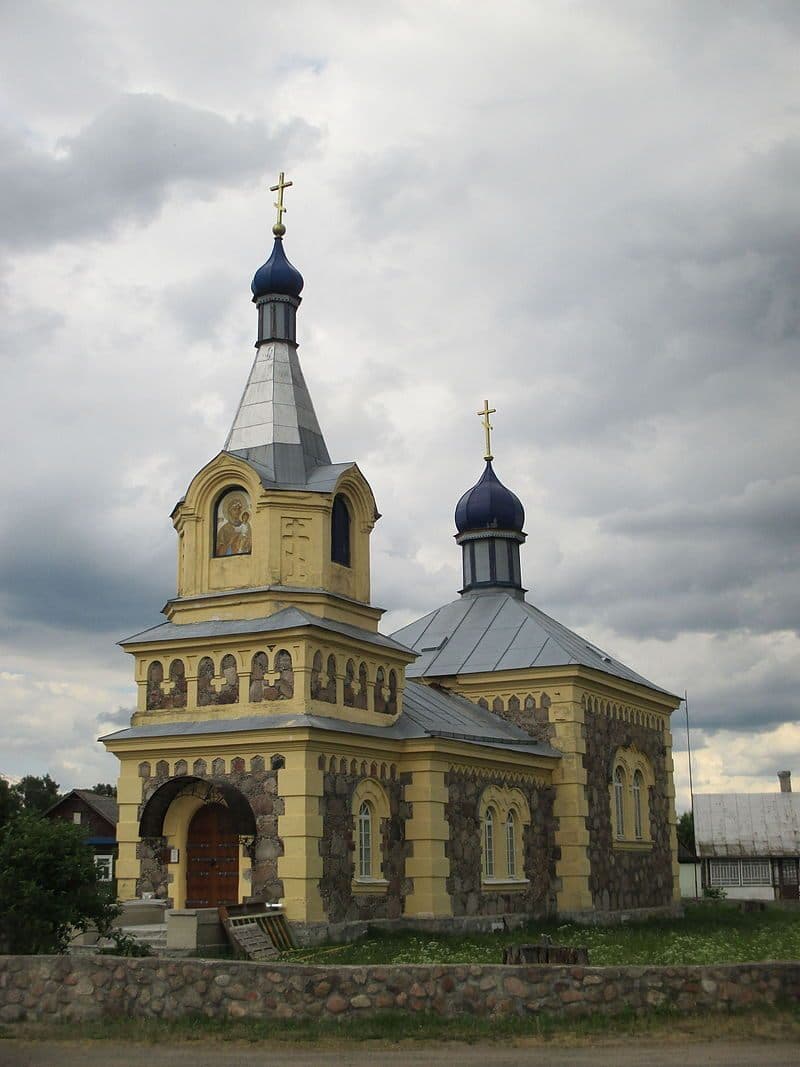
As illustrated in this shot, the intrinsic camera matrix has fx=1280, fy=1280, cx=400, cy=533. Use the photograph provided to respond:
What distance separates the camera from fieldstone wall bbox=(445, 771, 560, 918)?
21.8 m

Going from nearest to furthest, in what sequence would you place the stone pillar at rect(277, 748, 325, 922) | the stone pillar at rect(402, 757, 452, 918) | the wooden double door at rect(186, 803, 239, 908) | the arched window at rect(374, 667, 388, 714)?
the stone pillar at rect(277, 748, 325, 922), the wooden double door at rect(186, 803, 239, 908), the stone pillar at rect(402, 757, 452, 918), the arched window at rect(374, 667, 388, 714)

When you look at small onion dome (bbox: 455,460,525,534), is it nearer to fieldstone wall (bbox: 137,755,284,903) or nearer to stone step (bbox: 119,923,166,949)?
fieldstone wall (bbox: 137,755,284,903)

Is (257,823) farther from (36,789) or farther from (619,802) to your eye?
(36,789)

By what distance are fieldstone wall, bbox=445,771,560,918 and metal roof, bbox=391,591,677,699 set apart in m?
2.85

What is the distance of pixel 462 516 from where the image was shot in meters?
31.7

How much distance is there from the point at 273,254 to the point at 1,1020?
14779mm

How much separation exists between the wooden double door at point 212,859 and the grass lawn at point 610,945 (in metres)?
2.09

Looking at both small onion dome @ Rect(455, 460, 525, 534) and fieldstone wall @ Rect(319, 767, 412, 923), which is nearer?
fieldstone wall @ Rect(319, 767, 412, 923)

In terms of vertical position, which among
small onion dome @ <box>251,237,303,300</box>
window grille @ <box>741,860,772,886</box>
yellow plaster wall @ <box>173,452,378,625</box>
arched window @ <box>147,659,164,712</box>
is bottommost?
window grille @ <box>741,860,772,886</box>

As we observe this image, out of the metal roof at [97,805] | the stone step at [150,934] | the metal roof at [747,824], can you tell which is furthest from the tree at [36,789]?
the stone step at [150,934]

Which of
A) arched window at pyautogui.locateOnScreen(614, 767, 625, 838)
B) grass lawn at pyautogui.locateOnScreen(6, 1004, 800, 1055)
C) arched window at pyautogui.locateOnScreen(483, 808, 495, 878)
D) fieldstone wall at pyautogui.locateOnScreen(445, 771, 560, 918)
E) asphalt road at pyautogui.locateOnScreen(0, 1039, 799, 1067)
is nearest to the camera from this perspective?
asphalt road at pyautogui.locateOnScreen(0, 1039, 799, 1067)

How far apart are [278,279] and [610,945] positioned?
42.2ft

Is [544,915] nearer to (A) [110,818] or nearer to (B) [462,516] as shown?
(B) [462,516]

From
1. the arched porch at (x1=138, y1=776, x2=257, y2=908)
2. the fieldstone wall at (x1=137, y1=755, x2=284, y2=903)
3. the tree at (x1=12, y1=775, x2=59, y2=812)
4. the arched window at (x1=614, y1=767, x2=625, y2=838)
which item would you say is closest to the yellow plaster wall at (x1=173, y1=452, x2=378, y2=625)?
the fieldstone wall at (x1=137, y1=755, x2=284, y2=903)
